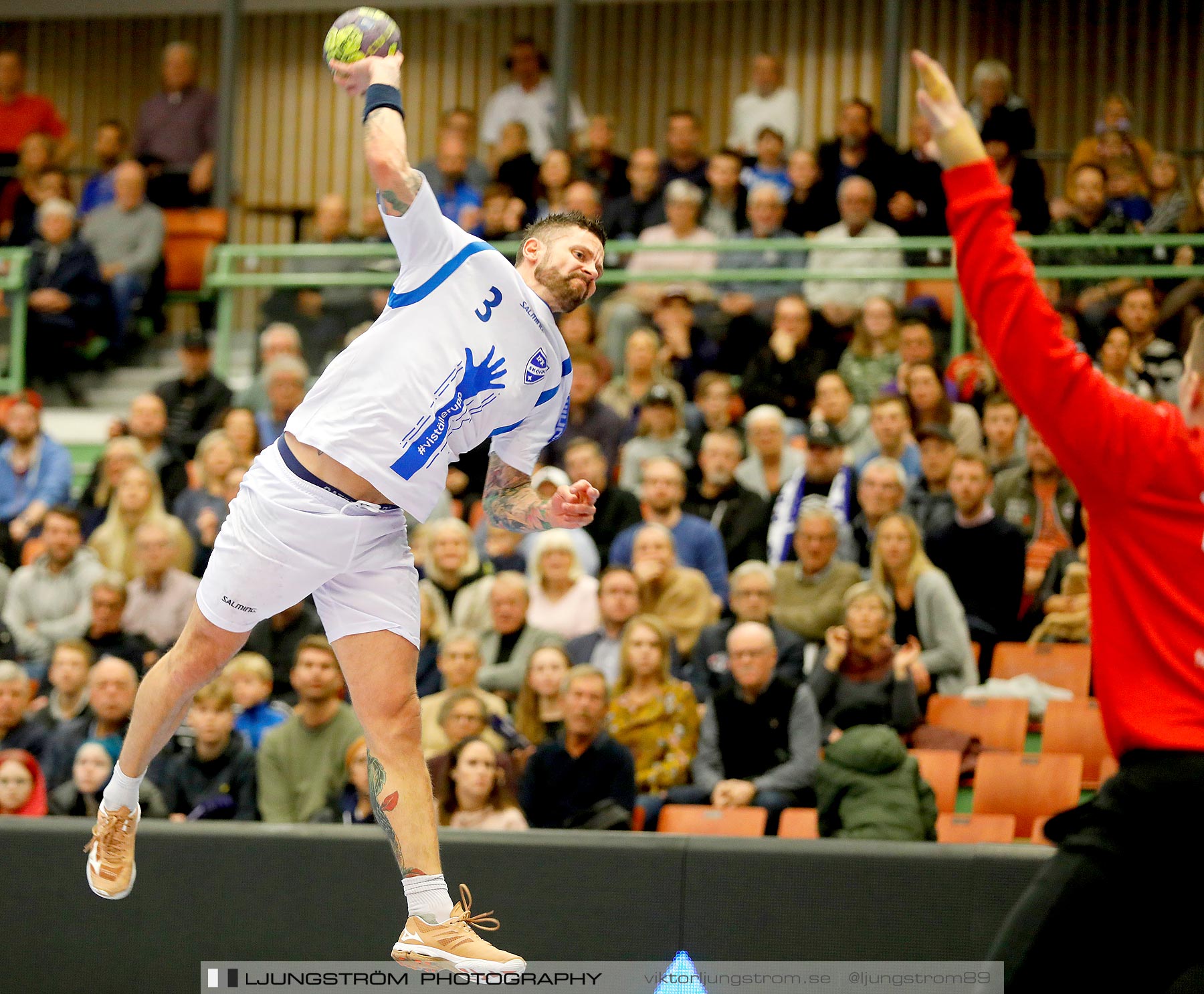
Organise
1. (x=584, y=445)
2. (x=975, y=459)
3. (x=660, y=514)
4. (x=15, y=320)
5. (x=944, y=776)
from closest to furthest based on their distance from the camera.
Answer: (x=944, y=776) < (x=975, y=459) < (x=660, y=514) < (x=584, y=445) < (x=15, y=320)

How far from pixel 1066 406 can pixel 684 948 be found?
10.2 ft

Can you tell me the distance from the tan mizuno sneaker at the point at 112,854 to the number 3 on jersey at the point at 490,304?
164cm

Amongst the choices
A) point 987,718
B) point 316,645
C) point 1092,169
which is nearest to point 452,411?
point 316,645

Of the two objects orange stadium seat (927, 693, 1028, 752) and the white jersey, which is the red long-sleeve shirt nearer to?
the white jersey

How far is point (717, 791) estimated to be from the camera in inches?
270

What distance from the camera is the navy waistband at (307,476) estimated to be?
409 centimetres

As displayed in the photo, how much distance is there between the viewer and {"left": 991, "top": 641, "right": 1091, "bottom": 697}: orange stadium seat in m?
7.61

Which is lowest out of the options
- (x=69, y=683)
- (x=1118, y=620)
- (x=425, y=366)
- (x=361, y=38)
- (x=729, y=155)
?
(x=69, y=683)

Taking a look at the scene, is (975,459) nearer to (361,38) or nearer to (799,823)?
(799,823)

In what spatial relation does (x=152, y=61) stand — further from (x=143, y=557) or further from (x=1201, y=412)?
(x=1201, y=412)

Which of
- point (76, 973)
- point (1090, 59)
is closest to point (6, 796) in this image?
point (76, 973)

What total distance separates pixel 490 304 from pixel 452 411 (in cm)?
28

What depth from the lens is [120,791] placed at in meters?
4.44

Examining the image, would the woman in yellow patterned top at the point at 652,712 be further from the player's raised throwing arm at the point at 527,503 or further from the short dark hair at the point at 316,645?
the player's raised throwing arm at the point at 527,503
